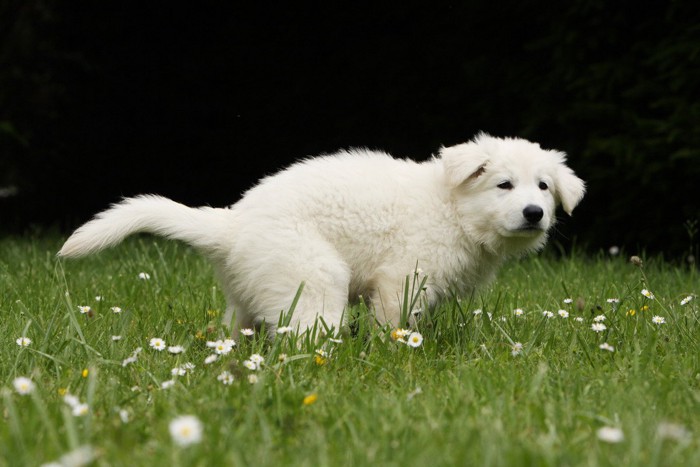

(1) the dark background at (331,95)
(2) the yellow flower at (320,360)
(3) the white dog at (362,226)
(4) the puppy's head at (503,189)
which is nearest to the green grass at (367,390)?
(2) the yellow flower at (320,360)

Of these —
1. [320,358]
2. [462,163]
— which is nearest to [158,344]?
[320,358]

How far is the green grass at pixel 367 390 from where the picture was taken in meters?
1.92

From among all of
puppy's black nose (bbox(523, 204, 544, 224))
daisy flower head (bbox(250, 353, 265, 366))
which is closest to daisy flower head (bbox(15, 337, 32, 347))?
daisy flower head (bbox(250, 353, 265, 366))

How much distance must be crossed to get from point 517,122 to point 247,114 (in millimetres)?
2880

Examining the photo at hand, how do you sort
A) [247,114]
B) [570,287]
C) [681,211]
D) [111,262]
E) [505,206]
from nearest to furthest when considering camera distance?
Answer: [505,206] → [570,287] → [111,262] → [681,211] → [247,114]

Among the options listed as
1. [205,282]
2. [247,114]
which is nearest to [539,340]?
[205,282]

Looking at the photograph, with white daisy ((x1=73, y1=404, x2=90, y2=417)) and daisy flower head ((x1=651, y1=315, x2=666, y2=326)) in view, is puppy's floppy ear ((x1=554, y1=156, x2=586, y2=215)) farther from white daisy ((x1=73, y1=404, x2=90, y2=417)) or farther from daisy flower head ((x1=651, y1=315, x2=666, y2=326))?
white daisy ((x1=73, y1=404, x2=90, y2=417))

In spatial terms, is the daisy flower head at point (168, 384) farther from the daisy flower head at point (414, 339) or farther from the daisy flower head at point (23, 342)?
the daisy flower head at point (414, 339)

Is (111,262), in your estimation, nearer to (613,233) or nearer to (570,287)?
(570,287)

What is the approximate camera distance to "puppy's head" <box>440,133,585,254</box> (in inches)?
145

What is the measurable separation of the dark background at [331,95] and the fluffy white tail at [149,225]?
3.96m

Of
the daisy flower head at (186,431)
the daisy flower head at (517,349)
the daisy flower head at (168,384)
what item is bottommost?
the daisy flower head at (517,349)

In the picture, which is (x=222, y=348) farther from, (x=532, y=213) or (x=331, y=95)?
(x=331, y=95)

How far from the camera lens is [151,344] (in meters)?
3.02
